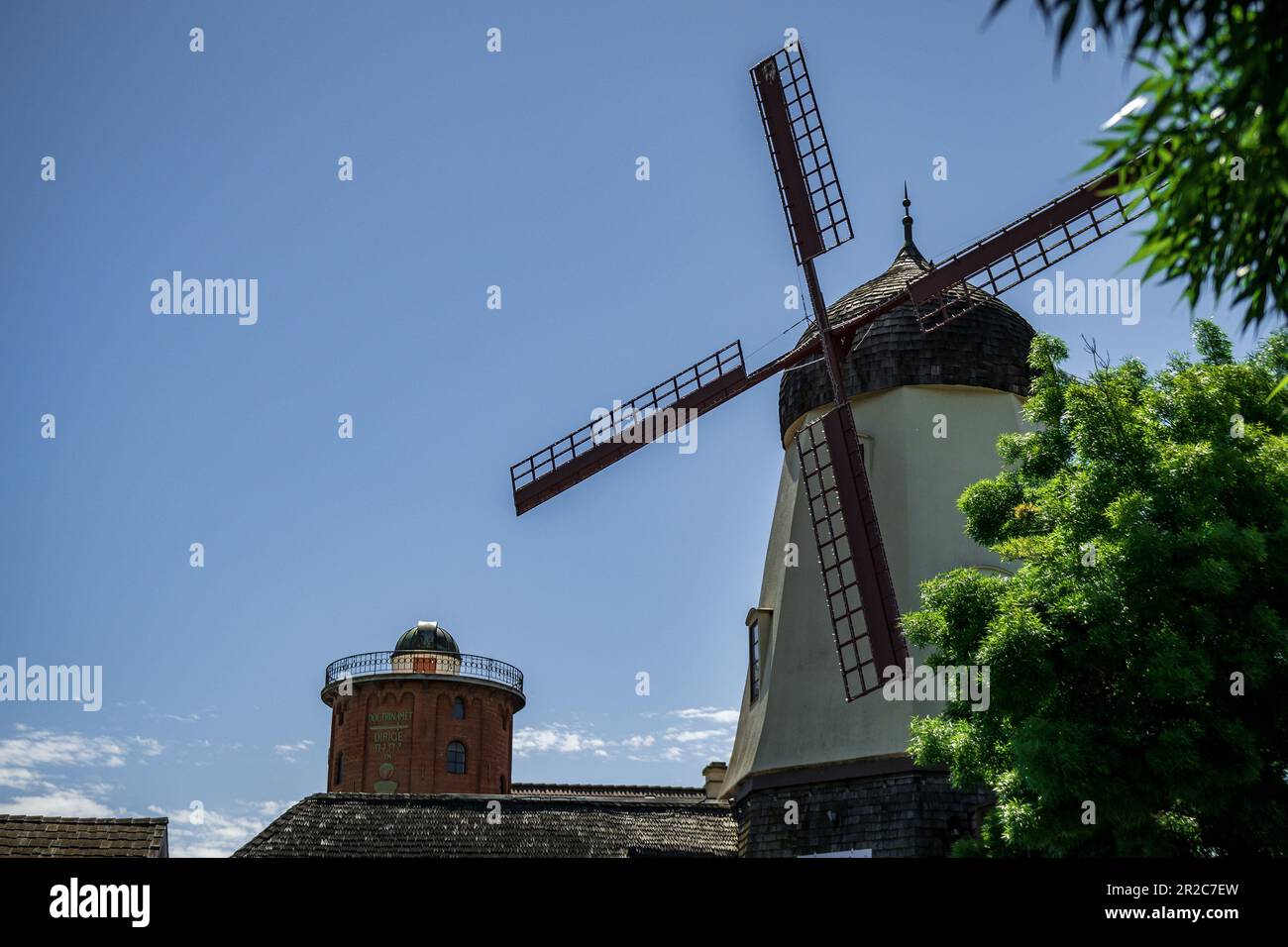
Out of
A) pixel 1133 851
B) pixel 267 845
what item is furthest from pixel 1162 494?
pixel 267 845

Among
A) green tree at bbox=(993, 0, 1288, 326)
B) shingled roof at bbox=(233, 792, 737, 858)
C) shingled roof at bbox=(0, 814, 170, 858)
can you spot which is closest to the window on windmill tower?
shingled roof at bbox=(233, 792, 737, 858)

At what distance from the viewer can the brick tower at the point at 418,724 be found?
1681 inches

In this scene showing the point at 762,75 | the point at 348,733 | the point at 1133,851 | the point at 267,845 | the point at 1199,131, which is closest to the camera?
the point at 1199,131

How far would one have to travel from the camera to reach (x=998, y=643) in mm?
14016

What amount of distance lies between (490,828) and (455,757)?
19.8m

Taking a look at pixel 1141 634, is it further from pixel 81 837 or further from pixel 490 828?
pixel 81 837

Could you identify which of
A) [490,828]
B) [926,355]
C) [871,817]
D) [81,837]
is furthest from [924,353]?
[81,837]

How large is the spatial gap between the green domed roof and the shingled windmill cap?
81.7 ft

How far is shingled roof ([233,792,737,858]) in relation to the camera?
22.8m

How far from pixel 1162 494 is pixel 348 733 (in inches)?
1351

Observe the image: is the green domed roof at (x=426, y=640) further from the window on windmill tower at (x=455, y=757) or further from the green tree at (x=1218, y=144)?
the green tree at (x=1218, y=144)

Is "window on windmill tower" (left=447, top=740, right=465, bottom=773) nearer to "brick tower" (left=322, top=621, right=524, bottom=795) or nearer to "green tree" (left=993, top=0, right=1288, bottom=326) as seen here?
"brick tower" (left=322, top=621, right=524, bottom=795)

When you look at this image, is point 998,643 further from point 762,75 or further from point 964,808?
point 762,75

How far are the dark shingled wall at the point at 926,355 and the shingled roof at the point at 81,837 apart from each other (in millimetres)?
12436
